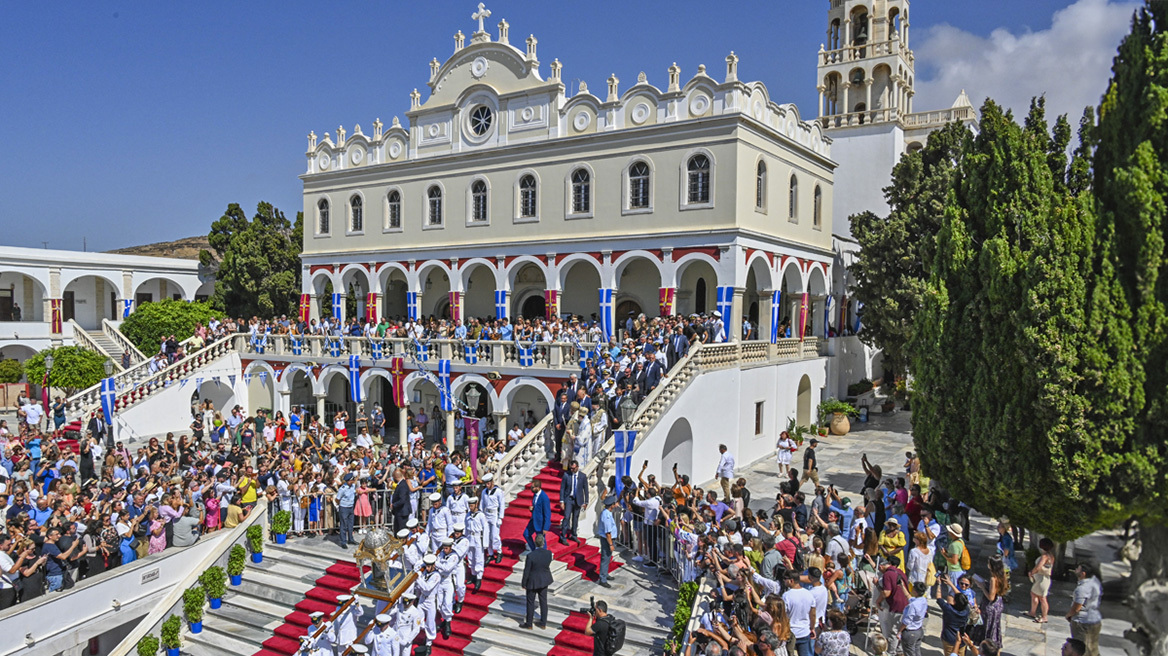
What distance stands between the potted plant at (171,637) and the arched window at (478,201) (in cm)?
1744

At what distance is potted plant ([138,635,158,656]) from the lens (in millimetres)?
13664

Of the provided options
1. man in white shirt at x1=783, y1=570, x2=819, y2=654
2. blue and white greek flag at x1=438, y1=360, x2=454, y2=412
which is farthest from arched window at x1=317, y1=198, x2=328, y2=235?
man in white shirt at x1=783, y1=570, x2=819, y2=654

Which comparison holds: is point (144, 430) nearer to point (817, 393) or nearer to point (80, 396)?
point (80, 396)

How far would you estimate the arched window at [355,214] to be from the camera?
31969 mm

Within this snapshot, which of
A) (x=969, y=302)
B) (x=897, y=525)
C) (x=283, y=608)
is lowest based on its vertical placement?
(x=283, y=608)

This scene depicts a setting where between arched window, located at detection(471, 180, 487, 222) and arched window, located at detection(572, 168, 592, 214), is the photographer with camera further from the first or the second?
arched window, located at detection(471, 180, 487, 222)

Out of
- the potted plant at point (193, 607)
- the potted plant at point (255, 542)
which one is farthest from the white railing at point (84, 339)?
the potted plant at point (193, 607)

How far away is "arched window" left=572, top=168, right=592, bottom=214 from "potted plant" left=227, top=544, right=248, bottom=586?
14958 millimetres

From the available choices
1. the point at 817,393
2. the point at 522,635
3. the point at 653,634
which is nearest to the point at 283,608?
the point at 522,635

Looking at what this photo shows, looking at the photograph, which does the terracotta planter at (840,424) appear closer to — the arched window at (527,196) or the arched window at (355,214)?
the arched window at (527,196)

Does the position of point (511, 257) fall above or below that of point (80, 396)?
above

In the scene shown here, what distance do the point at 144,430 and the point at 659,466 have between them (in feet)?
65.3

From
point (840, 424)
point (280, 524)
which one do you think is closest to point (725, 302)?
point (840, 424)

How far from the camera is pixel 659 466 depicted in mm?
18641
